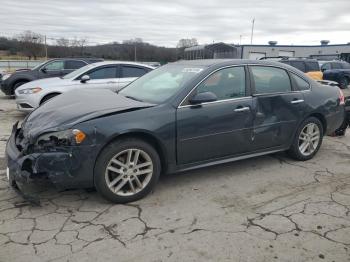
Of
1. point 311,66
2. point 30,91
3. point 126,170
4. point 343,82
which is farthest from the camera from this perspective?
point 343,82

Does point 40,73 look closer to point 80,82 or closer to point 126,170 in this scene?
point 80,82

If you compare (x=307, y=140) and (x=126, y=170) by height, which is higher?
(x=307, y=140)

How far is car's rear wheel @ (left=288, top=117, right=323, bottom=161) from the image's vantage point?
5.30 m

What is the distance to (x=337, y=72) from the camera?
67.4 feet

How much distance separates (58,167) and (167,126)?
1.23 m

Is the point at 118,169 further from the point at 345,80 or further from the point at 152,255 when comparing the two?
the point at 345,80

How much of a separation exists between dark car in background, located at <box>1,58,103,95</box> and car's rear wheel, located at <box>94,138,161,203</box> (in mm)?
9698

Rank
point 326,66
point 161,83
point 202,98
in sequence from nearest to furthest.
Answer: point 202,98
point 161,83
point 326,66

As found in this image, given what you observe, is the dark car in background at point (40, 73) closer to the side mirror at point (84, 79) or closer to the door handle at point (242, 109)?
the side mirror at point (84, 79)

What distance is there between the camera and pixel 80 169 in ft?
11.8

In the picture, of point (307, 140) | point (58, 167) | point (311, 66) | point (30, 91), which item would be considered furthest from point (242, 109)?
point (311, 66)

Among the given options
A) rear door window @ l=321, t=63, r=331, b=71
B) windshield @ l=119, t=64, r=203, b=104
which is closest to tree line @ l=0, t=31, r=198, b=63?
rear door window @ l=321, t=63, r=331, b=71

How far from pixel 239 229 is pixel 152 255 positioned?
2.98ft

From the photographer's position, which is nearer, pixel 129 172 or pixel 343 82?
pixel 129 172
